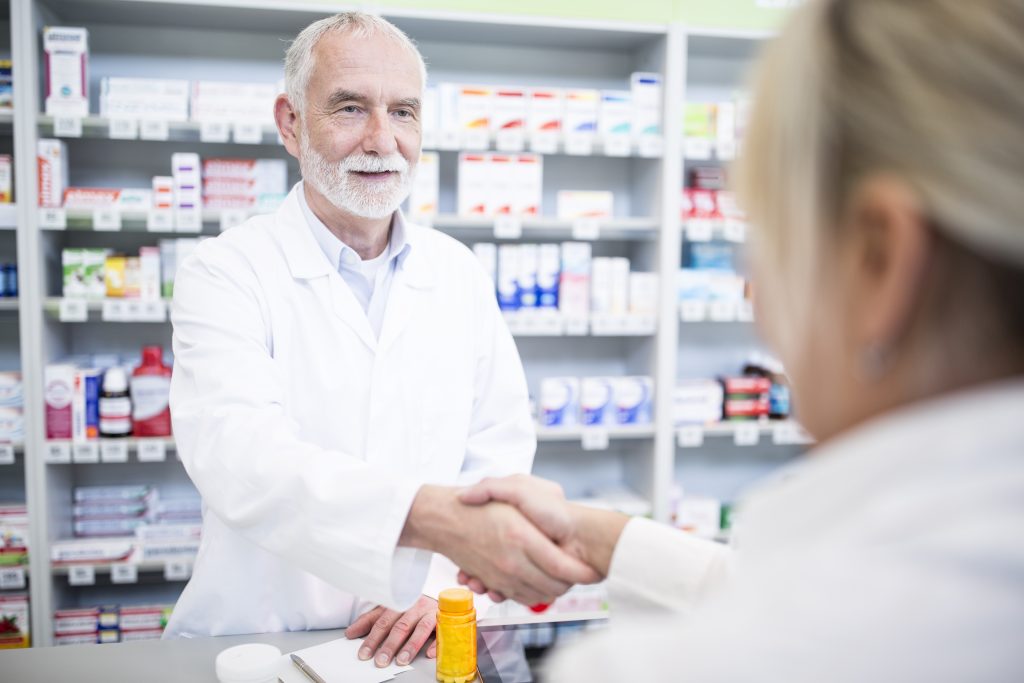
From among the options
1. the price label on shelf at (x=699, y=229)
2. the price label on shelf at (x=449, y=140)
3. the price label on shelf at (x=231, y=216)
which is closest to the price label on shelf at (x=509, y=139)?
→ the price label on shelf at (x=449, y=140)

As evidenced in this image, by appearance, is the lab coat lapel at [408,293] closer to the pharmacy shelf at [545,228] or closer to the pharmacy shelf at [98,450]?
the pharmacy shelf at [545,228]

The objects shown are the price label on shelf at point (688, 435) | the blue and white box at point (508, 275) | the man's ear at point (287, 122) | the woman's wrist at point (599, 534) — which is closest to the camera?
the woman's wrist at point (599, 534)

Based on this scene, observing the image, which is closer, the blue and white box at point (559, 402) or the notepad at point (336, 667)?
the notepad at point (336, 667)

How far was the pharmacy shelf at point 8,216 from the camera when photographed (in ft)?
9.80

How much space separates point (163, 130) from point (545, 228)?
1542 mm

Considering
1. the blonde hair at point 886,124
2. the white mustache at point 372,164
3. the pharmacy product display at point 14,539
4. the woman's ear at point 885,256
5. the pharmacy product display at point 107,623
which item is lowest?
the pharmacy product display at point 107,623

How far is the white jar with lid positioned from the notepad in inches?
0.9

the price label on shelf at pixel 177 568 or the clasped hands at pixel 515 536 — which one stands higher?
the clasped hands at pixel 515 536

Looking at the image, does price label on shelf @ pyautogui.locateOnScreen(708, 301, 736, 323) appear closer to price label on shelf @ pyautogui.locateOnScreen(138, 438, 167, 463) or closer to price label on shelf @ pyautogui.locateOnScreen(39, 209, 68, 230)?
price label on shelf @ pyautogui.locateOnScreen(138, 438, 167, 463)

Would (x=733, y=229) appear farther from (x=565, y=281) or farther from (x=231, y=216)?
(x=231, y=216)

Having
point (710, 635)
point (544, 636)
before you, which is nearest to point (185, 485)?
point (544, 636)

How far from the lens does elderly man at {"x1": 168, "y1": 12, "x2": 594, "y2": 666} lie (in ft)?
3.93

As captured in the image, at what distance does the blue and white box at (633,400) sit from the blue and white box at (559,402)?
0.62 ft

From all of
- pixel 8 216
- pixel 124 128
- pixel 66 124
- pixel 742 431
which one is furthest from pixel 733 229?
pixel 8 216
